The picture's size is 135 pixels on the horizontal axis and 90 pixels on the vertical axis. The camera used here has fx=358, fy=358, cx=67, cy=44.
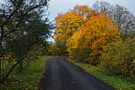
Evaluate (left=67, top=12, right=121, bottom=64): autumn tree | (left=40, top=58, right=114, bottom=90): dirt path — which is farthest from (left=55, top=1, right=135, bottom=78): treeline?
(left=40, top=58, right=114, bottom=90): dirt path

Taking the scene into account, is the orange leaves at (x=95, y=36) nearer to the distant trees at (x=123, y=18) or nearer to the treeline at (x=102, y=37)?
the treeline at (x=102, y=37)

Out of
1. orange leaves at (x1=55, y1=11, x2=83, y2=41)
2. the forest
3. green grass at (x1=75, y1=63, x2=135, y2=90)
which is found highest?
orange leaves at (x1=55, y1=11, x2=83, y2=41)

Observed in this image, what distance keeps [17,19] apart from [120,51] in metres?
14.9

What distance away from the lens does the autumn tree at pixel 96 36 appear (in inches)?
2000

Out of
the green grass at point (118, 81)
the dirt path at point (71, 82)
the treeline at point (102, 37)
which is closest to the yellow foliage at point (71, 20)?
the treeline at point (102, 37)

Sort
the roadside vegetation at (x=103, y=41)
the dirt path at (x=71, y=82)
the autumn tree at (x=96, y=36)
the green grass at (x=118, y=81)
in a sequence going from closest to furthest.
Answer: the dirt path at (x=71, y=82), the green grass at (x=118, y=81), the roadside vegetation at (x=103, y=41), the autumn tree at (x=96, y=36)

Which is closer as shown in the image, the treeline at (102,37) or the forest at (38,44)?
the forest at (38,44)

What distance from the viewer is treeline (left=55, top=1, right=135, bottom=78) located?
3512cm

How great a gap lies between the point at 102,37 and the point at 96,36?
6.23 ft

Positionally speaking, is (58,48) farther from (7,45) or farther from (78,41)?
(7,45)

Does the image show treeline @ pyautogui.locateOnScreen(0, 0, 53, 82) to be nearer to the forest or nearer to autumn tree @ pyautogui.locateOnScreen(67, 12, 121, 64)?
the forest

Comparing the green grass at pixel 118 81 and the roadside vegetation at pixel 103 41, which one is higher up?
the roadside vegetation at pixel 103 41

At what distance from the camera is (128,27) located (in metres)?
79.4

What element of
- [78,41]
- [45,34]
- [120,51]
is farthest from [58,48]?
[45,34]
